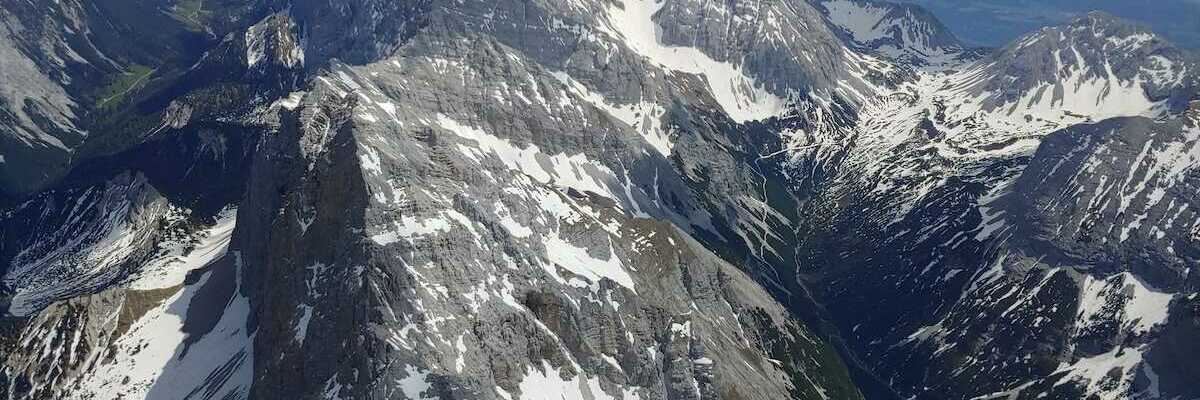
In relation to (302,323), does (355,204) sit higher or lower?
higher

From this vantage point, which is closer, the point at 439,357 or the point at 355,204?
the point at 439,357

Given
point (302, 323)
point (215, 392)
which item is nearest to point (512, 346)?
point (302, 323)

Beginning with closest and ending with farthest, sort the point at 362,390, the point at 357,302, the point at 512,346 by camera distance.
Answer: the point at 362,390
the point at 357,302
the point at 512,346

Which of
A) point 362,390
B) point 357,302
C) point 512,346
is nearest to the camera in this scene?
point 362,390

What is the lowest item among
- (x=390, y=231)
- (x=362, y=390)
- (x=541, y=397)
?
(x=541, y=397)

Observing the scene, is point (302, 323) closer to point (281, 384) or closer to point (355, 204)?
point (281, 384)

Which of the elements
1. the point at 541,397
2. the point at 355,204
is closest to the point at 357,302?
the point at 355,204

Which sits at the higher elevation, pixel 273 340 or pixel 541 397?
pixel 273 340

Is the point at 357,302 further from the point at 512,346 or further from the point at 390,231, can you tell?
the point at 512,346
